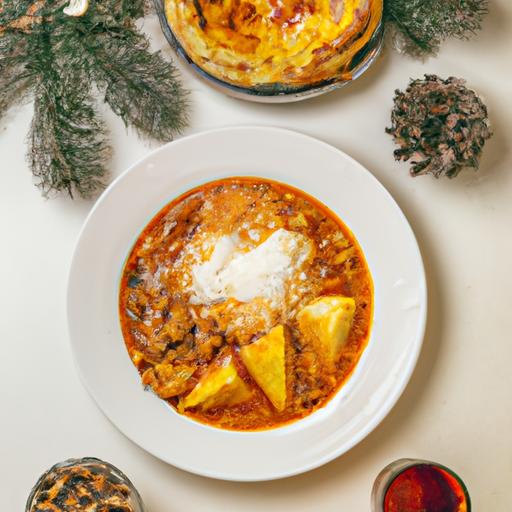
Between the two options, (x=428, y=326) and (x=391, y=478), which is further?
(x=428, y=326)

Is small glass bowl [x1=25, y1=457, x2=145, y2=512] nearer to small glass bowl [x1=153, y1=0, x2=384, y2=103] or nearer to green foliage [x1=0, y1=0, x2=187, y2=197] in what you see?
green foliage [x1=0, y1=0, x2=187, y2=197]

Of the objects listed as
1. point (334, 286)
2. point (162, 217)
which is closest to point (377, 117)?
point (334, 286)

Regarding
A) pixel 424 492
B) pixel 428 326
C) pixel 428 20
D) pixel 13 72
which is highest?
pixel 13 72

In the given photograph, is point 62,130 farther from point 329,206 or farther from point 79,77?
point 329,206

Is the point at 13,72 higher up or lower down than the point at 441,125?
higher up

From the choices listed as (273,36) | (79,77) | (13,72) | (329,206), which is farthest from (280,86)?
(13,72)

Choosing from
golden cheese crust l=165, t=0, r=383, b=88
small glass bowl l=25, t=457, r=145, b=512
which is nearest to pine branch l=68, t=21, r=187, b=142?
golden cheese crust l=165, t=0, r=383, b=88

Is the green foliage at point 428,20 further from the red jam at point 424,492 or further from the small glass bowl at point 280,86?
the red jam at point 424,492
